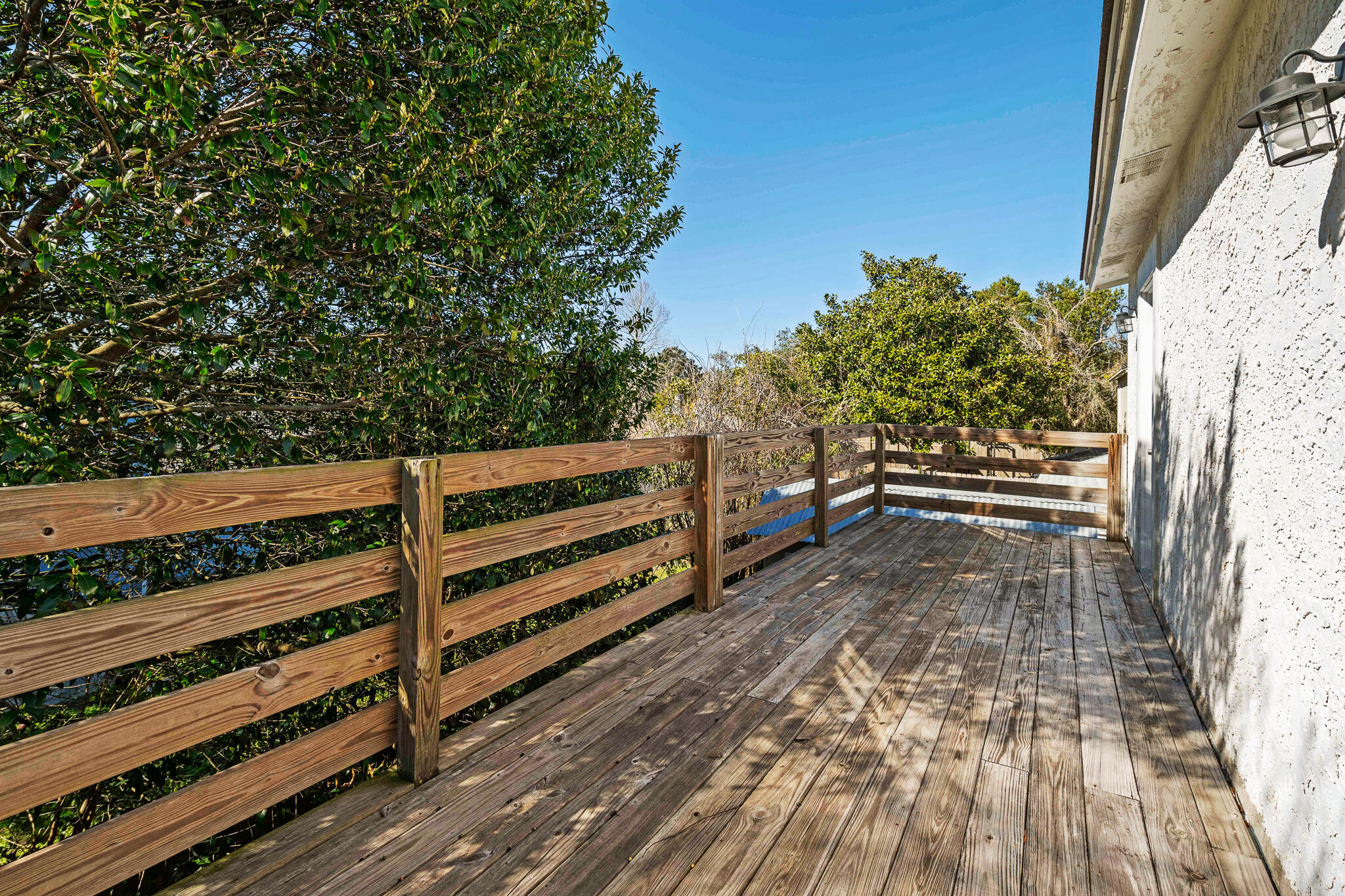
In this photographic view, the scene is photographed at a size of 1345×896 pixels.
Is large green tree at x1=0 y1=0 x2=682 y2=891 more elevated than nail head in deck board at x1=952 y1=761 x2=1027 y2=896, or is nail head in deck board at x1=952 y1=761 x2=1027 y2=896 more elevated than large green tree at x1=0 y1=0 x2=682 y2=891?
large green tree at x1=0 y1=0 x2=682 y2=891

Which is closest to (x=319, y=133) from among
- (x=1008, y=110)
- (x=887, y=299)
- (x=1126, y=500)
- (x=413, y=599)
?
(x=413, y=599)

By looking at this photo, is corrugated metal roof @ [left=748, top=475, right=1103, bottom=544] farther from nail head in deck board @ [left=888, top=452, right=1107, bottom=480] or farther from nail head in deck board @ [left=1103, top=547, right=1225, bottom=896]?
nail head in deck board @ [left=1103, top=547, right=1225, bottom=896]

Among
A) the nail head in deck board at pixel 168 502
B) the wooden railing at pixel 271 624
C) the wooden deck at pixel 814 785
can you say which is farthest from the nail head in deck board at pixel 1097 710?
the nail head in deck board at pixel 168 502

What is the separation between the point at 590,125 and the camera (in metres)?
3.51

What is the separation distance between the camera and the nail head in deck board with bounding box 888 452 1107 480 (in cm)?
558

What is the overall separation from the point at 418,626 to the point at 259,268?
1514 millimetres

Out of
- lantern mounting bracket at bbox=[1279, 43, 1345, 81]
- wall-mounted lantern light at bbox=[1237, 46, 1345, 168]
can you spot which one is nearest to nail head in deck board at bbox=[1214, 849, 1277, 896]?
wall-mounted lantern light at bbox=[1237, 46, 1345, 168]

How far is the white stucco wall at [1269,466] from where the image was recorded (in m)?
1.42

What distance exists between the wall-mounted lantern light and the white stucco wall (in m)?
0.06

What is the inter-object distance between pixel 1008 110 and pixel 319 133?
13.4 meters

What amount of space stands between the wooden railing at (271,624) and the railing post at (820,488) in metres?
2.40

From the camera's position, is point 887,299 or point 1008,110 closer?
point 887,299

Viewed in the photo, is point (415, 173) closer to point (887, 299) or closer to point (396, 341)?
A: point (396, 341)

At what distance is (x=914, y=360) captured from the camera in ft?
31.9
